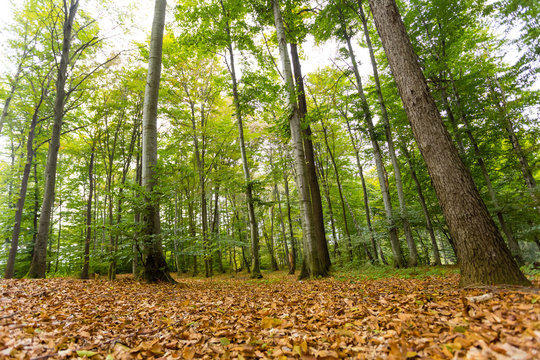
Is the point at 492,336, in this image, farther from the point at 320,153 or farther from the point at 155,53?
the point at 320,153

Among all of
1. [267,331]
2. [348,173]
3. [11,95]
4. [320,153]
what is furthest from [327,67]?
[11,95]

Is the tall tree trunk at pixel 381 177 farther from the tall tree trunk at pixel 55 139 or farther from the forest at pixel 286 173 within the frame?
the tall tree trunk at pixel 55 139

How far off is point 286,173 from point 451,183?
13.8m

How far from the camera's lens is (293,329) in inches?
87.5

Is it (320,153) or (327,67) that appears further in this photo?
(320,153)

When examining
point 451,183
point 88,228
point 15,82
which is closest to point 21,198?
point 88,228

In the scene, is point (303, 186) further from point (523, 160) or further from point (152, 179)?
point (523, 160)

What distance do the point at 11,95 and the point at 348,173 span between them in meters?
17.6

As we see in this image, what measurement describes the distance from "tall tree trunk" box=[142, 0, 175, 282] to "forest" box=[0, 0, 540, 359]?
0.05 metres

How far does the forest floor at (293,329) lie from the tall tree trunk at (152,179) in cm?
215

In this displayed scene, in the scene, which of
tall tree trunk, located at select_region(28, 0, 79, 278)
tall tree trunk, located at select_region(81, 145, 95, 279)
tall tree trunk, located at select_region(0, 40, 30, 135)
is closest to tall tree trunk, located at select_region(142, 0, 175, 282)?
tall tree trunk, located at select_region(28, 0, 79, 278)

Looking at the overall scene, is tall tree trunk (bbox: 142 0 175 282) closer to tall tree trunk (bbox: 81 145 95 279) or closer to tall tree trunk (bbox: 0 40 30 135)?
Result: tall tree trunk (bbox: 81 145 95 279)

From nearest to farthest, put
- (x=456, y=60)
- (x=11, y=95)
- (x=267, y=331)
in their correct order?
(x=267, y=331), (x=456, y=60), (x=11, y=95)

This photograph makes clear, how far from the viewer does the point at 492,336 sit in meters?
1.44
